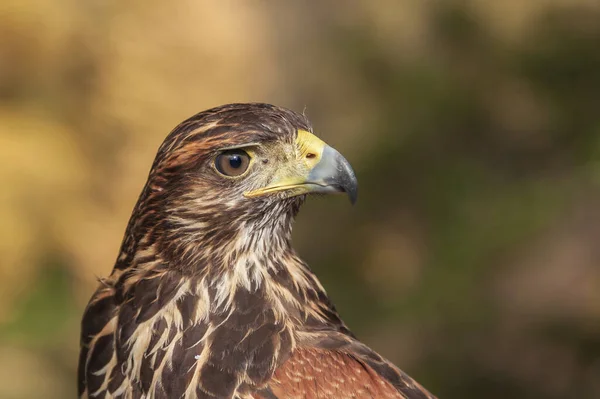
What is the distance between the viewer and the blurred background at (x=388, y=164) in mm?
7715

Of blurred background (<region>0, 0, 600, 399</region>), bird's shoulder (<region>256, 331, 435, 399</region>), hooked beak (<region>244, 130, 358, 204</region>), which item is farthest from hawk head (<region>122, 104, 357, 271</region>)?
blurred background (<region>0, 0, 600, 399</region>)

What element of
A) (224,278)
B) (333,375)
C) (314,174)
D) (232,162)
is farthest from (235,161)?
(333,375)

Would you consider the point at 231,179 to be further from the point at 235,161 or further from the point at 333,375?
the point at 333,375

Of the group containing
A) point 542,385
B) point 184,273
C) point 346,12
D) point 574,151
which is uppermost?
point 346,12

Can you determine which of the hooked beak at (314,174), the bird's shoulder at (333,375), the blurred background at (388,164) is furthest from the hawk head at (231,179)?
the blurred background at (388,164)

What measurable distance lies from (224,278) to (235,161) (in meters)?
0.47

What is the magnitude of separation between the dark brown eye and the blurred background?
3084 millimetres

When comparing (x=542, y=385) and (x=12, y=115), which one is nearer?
(x=542, y=385)

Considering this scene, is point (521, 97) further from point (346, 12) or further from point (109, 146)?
point (109, 146)

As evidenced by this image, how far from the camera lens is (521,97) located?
28.7 feet

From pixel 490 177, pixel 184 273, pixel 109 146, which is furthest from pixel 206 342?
pixel 109 146

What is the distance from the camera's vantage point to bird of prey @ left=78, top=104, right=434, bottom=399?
3.51m

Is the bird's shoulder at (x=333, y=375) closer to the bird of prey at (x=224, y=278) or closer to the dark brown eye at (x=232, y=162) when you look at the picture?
the bird of prey at (x=224, y=278)

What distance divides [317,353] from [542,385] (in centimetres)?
483
